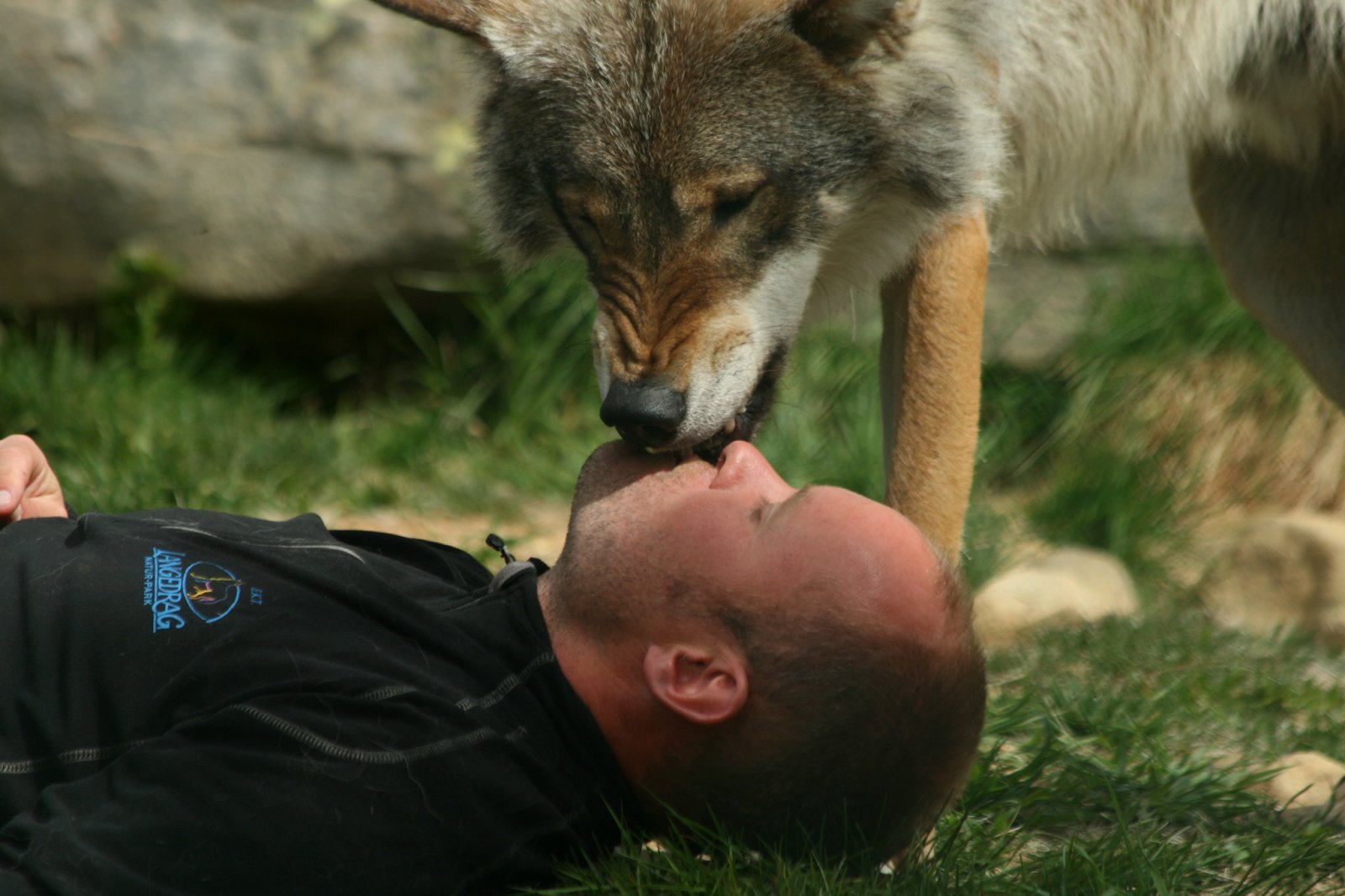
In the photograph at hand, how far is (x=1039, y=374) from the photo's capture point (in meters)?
5.32

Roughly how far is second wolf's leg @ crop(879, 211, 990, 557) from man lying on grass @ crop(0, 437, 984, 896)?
777 millimetres

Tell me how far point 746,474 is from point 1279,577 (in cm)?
297

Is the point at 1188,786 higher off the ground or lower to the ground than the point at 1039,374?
higher

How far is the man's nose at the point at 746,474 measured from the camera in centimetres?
212

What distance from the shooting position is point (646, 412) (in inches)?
90.9

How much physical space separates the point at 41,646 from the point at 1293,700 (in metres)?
2.83

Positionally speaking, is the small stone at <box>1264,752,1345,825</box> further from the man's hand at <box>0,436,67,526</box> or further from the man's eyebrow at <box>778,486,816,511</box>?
the man's hand at <box>0,436,67,526</box>

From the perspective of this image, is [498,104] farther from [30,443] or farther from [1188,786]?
[1188,786]

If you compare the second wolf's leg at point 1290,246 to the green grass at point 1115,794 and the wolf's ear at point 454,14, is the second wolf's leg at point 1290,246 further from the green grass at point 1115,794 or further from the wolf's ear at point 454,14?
the wolf's ear at point 454,14

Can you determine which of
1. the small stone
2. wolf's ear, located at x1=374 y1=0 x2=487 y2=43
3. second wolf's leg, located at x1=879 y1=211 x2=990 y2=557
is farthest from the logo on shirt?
the small stone

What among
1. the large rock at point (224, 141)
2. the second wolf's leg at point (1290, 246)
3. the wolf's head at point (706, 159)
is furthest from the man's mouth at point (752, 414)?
the large rock at point (224, 141)

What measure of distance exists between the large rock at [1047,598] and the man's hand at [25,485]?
235 centimetres

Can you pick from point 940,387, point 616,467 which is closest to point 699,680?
point 616,467

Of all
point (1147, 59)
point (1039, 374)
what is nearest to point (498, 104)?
point (1147, 59)
